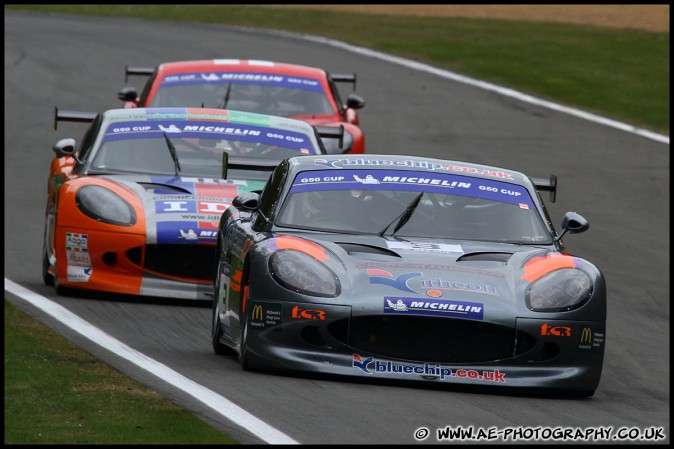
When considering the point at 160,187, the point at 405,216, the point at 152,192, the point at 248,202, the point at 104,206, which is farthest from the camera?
the point at 160,187

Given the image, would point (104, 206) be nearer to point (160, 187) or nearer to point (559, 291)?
point (160, 187)

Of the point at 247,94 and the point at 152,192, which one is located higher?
the point at 247,94

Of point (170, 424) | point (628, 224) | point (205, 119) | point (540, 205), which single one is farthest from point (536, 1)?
point (170, 424)

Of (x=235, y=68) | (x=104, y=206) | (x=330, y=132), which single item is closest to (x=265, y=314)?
(x=104, y=206)

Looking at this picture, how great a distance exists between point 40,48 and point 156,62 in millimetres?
3191

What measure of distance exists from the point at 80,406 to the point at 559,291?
2463 millimetres

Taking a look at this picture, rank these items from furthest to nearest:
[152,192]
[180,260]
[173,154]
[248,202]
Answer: [173,154]
[152,192]
[180,260]
[248,202]

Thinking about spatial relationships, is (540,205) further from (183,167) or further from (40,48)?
(40,48)

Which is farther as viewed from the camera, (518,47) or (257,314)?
(518,47)

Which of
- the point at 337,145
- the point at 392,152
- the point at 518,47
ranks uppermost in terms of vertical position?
the point at 518,47

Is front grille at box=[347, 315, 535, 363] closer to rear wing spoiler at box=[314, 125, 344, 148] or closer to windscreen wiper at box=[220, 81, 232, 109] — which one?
rear wing spoiler at box=[314, 125, 344, 148]

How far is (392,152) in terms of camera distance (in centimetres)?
2069

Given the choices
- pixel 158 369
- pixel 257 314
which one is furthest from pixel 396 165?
pixel 158 369

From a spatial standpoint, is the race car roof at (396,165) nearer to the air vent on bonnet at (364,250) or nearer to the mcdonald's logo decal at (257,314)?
the air vent on bonnet at (364,250)
